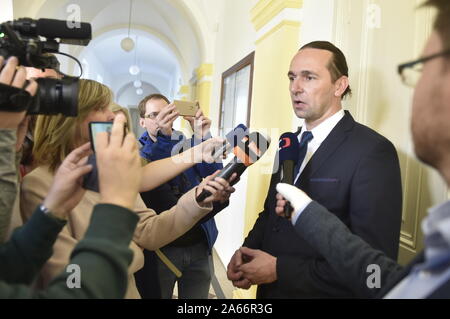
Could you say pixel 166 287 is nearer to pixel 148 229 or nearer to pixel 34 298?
pixel 148 229

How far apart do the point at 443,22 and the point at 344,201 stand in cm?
66

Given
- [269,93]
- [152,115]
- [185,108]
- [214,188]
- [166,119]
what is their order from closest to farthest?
1. [214,188]
2. [166,119]
3. [185,108]
4. [152,115]
5. [269,93]

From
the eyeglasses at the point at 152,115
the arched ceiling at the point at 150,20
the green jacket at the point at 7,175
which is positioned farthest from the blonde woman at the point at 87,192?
the arched ceiling at the point at 150,20

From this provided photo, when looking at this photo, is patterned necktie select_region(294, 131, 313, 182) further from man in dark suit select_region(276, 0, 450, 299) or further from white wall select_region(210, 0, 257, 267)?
white wall select_region(210, 0, 257, 267)

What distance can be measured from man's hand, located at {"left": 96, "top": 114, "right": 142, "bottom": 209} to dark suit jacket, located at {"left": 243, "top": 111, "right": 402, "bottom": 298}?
27.6 inches

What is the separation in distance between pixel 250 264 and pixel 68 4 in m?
5.58

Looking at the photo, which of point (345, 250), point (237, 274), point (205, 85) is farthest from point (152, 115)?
point (205, 85)

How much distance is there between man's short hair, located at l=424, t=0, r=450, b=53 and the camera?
566 millimetres

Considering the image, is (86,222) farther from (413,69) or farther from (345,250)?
(413,69)

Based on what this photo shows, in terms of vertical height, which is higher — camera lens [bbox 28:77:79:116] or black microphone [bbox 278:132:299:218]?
camera lens [bbox 28:77:79:116]

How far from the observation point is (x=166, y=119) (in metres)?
1.95

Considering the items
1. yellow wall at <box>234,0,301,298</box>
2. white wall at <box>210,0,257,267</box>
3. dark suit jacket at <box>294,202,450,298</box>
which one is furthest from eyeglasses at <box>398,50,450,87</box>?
white wall at <box>210,0,257,267</box>

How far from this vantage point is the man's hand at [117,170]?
0.62 metres

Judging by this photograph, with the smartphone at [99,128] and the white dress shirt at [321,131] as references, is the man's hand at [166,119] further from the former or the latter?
the smartphone at [99,128]
